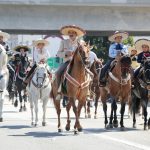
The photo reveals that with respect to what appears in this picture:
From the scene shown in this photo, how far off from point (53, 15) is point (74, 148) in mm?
33795

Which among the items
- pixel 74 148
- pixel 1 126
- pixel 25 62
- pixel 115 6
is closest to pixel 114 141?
pixel 74 148

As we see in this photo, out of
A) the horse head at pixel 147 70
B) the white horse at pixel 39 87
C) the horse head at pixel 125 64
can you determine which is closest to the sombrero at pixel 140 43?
the horse head at pixel 147 70

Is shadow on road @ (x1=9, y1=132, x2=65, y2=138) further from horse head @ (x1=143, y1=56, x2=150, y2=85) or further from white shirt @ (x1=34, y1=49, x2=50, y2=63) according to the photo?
horse head @ (x1=143, y1=56, x2=150, y2=85)

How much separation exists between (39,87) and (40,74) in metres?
0.40

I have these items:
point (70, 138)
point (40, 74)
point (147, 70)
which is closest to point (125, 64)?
point (147, 70)

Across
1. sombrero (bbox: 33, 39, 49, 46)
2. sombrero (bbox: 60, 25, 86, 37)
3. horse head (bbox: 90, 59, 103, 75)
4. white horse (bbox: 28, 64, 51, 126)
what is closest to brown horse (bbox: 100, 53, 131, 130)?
sombrero (bbox: 60, 25, 86, 37)

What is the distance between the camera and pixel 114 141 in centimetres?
1653

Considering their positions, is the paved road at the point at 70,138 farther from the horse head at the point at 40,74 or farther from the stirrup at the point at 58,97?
the horse head at the point at 40,74

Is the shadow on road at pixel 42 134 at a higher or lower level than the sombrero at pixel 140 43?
lower

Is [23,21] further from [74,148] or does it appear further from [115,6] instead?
[74,148]

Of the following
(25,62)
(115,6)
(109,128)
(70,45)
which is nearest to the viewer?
(70,45)

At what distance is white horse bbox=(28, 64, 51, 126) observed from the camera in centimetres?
2105

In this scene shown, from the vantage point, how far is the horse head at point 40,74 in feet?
69.0

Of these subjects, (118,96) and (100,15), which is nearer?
(118,96)
